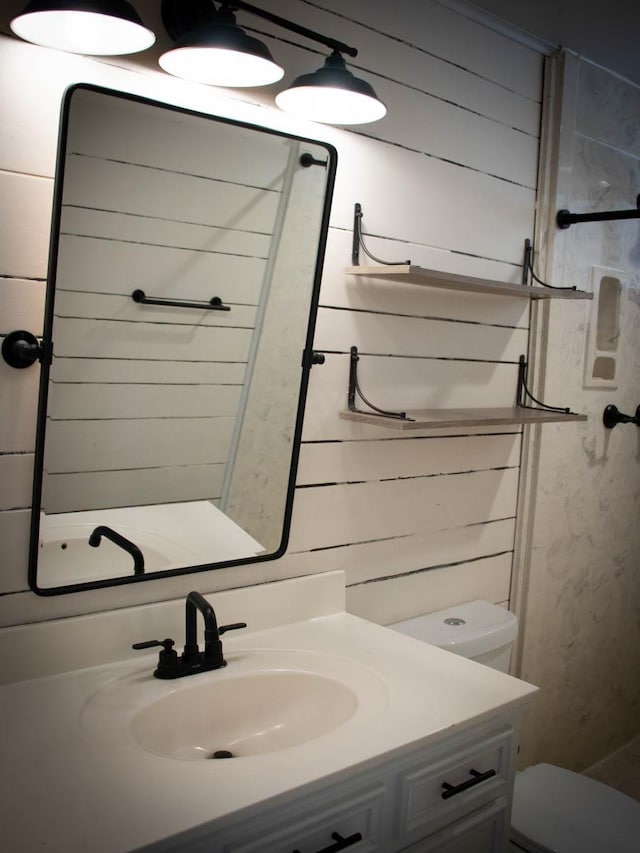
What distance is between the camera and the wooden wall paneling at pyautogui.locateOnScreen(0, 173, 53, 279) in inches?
53.1

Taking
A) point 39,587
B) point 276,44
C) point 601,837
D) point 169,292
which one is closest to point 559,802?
point 601,837

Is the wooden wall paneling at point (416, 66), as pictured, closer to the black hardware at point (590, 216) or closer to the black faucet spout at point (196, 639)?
the black hardware at point (590, 216)

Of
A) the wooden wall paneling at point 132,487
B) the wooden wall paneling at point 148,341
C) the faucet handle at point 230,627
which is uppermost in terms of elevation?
the wooden wall paneling at point 148,341

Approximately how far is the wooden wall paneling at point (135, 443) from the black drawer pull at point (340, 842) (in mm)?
734

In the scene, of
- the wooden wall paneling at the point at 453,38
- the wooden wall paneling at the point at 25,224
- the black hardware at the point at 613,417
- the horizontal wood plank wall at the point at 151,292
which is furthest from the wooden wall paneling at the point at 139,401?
the black hardware at the point at 613,417

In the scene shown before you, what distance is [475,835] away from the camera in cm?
153

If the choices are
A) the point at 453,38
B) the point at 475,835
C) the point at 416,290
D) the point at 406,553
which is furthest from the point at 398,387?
the point at 475,835

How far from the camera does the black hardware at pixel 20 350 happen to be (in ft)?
4.49

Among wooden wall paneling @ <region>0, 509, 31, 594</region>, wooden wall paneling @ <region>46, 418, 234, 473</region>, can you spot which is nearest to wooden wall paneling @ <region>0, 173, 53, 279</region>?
wooden wall paneling @ <region>46, 418, 234, 473</region>

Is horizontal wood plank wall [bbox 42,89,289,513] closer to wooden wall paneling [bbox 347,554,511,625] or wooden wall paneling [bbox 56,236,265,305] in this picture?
wooden wall paneling [bbox 56,236,265,305]

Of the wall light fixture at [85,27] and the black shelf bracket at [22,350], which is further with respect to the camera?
the black shelf bracket at [22,350]

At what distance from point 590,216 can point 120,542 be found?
5.30ft

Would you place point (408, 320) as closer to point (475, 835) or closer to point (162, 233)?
point (162, 233)

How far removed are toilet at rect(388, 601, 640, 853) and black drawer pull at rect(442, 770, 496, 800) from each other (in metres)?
0.46
